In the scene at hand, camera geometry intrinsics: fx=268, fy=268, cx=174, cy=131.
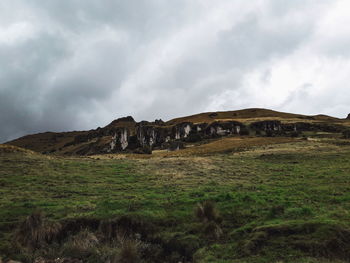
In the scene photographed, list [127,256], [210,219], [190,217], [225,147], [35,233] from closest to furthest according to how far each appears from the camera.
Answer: [127,256]
[35,233]
[210,219]
[190,217]
[225,147]

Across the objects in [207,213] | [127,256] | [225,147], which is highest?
[225,147]

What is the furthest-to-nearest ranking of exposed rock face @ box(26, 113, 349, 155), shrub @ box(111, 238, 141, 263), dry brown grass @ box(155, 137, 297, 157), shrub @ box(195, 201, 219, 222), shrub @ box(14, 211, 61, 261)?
exposed rock face @ box(26, 113, 349, 155)
dry brown grass @ box(155, 137, 297, 157)
shrub @ box(195, 201, 219, 222)
shrub @ box(14, 211, 61, 261)
shrub @ box(111, 238, 141, 263)

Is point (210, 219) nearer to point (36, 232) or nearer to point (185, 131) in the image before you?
point (36, 232)

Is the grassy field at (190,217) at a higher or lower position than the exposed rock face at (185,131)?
lower

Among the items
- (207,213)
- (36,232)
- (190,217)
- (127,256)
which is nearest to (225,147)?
(190,217)

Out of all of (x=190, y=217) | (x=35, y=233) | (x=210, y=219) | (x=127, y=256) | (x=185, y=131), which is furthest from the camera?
(x=185, y=131)

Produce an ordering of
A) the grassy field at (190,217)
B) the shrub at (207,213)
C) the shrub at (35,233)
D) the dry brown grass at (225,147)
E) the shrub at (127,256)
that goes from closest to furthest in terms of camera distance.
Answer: the shrub at (127,256)
the grassy field at (190,217)
the shrub at (35,233)
the shrub at (207,213)
the dry brown grass at (225,147)

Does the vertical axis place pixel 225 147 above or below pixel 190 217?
above

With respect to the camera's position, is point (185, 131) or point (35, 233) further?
point (185, 131)

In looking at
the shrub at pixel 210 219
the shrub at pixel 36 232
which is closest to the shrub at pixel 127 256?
the shrub at pixel 210 219

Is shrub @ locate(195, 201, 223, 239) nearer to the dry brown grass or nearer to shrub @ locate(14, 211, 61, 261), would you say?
shrub @ locate(14, 211, 61, 261)

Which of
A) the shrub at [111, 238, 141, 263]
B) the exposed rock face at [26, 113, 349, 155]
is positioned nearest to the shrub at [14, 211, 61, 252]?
the shrub at [111, 238, 141, 263]

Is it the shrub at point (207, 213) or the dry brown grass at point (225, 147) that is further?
the dry brown grass at point (225, 147)

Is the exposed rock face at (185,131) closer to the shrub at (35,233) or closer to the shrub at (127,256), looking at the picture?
the shrub at (35,233)
